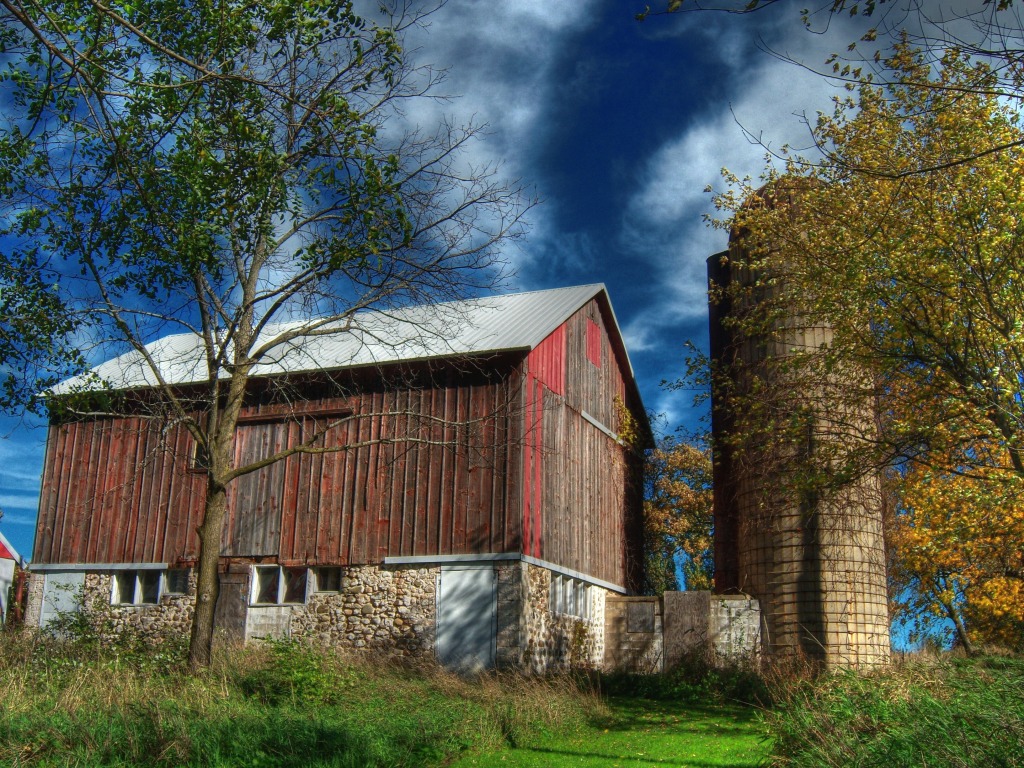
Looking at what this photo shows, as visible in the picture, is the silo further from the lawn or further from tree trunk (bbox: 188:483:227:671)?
tree trunk (bbox: 188:483:227:671)

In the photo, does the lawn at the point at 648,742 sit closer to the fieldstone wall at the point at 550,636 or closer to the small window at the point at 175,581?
the fieldstone wall at the point at 550,636

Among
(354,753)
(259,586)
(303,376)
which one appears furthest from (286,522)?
(354,753)

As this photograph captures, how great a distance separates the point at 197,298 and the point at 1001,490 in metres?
11.1

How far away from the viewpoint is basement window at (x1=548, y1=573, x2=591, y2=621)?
19.2 meters

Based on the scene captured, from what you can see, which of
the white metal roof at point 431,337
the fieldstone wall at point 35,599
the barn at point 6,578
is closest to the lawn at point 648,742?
the white metal roof at point 431,337

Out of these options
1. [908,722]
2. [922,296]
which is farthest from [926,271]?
[908,722]

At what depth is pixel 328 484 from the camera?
65.0 ft

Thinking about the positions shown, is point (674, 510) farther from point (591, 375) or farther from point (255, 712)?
point (255, 712)

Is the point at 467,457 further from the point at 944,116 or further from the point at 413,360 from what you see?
the point at 944,116

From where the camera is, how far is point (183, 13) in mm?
10172

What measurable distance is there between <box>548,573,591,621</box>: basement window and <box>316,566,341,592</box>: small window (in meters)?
4.38

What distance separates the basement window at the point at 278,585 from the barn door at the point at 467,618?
3.44m

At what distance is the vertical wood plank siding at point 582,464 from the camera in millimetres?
18922

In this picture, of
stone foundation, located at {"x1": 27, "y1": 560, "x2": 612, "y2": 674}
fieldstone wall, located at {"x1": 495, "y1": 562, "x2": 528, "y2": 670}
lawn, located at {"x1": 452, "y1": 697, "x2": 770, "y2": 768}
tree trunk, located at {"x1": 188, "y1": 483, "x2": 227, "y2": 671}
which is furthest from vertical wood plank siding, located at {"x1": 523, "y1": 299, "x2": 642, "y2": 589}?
tree trunk, located at {"x1": 188, "y1": 483, "x2": 227, "y2": 671}
